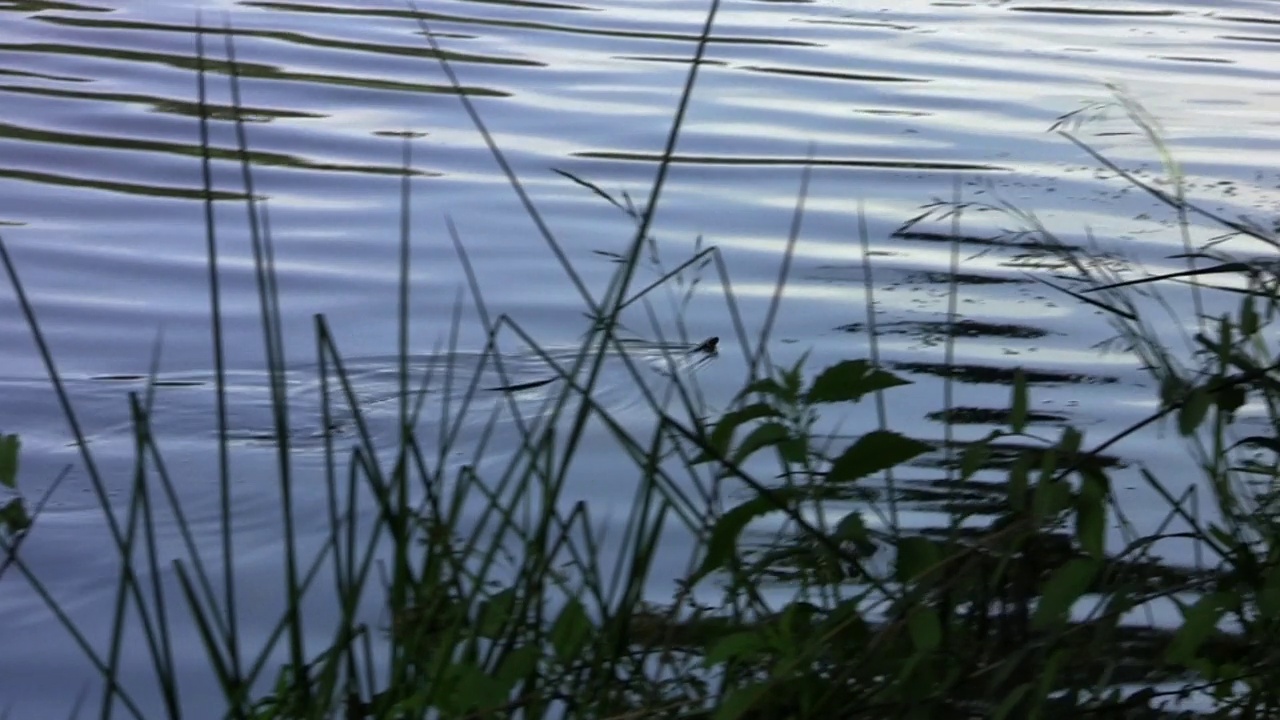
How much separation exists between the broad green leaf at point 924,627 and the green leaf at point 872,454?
0.37 feet

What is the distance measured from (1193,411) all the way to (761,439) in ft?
1.28

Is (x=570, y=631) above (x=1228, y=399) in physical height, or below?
below

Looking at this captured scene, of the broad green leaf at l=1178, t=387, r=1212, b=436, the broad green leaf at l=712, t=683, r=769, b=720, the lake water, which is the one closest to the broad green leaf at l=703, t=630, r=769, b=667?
the broad green leaf at l=712, t=683, r=769, b=720

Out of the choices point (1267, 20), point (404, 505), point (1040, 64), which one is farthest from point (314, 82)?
point (404, 505)

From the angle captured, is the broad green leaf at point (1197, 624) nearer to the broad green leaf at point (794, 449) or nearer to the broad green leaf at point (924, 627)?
the broad green leaf at point (924, 627)

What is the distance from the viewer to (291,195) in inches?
187

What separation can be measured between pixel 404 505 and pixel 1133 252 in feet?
9.20

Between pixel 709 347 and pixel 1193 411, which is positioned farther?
pixel 709 347

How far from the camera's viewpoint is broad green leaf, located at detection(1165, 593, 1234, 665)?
1.56m

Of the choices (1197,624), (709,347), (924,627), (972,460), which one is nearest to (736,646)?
(924,627)

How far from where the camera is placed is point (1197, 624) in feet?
5.15

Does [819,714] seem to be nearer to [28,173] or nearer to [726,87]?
[28,173]

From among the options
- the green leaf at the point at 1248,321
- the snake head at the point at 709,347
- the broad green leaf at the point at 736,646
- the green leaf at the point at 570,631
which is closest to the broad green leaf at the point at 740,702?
the broad green leaf at the point at 736,646

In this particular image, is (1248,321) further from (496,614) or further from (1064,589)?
(496,614)
